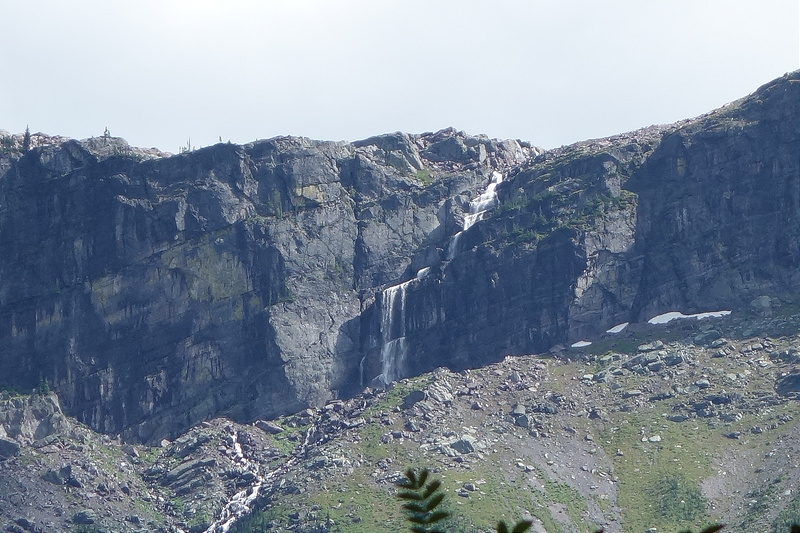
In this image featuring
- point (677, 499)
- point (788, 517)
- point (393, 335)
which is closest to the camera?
point (788, 517)

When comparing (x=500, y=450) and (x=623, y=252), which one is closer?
(x=500, y=450)

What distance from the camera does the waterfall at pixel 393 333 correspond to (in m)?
186

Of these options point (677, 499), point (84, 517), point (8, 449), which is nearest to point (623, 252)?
point (677, 499)

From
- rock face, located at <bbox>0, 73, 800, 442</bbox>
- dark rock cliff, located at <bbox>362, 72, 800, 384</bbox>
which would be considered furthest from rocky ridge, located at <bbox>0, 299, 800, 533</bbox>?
rock face, located at <bbox>0, 73, 800, 442</bbox>

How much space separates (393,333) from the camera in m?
188

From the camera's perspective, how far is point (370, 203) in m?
197

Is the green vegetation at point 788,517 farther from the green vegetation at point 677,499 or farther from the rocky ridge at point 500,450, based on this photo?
the green vegetation at point 677,499

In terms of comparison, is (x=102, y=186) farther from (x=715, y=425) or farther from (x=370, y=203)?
(x=715, y=425)

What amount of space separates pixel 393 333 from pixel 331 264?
12399mm

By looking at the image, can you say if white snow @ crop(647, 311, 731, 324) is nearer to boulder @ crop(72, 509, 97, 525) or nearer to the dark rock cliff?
the dark rock cliff

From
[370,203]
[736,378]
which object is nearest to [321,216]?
[370,203]

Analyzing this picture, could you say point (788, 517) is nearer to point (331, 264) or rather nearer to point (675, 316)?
point (675, 316)

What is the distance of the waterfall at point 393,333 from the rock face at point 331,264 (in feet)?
0.80

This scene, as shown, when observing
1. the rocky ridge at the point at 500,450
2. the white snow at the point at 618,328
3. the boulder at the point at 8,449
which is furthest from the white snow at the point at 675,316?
the boulder at the point at 8,449
